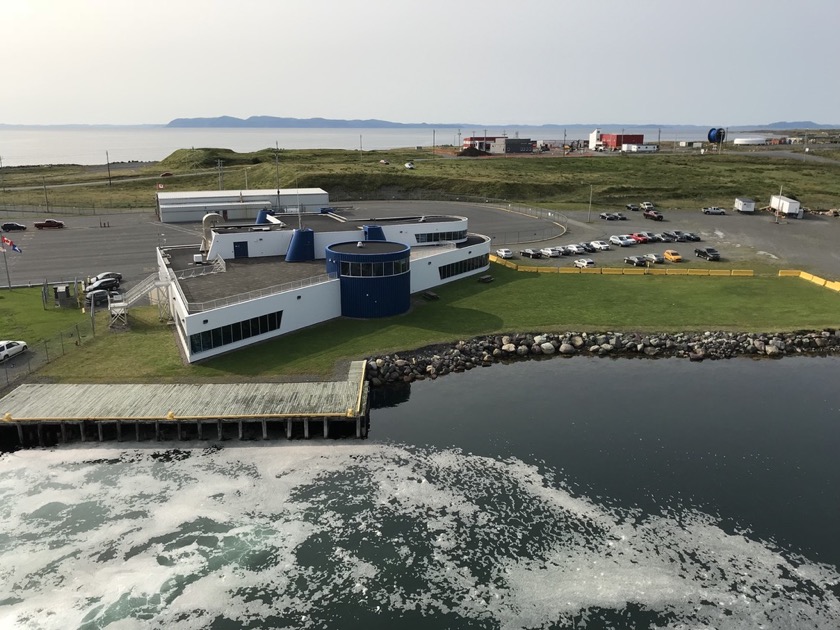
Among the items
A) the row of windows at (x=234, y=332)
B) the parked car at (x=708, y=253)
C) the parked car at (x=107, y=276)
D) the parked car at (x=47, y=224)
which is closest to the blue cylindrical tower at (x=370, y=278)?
the row of windows at (x=234, y=332)

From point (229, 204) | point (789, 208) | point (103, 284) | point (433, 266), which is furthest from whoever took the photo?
point (789, 208)

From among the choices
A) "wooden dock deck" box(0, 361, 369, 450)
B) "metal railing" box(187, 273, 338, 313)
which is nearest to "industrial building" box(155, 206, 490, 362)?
"metal railing" box(187, 273, 338, 313)

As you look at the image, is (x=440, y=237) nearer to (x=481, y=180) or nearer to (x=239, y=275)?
(x=239, y=275)

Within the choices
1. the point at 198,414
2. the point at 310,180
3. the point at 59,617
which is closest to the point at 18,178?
the point at 310,180

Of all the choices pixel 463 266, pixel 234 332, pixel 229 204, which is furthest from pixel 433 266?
pixel 229 204

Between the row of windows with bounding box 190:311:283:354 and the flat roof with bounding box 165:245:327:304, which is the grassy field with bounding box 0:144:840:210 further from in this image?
the row of windows with bounding box 190:311:283:354

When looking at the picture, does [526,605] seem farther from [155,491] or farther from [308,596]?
[155,491]
